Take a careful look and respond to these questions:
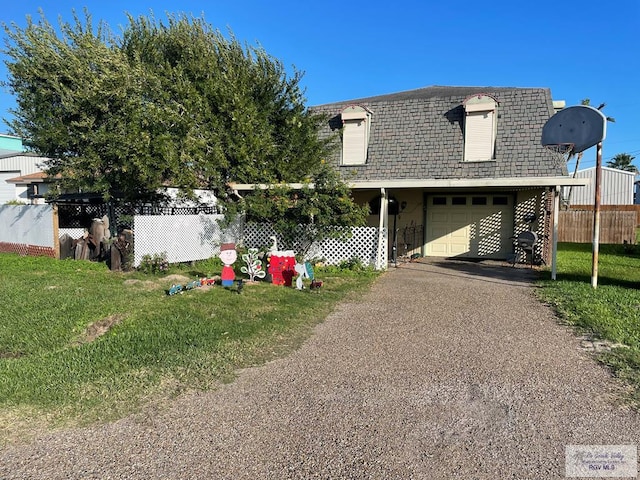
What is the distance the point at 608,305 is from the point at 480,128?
276 inches

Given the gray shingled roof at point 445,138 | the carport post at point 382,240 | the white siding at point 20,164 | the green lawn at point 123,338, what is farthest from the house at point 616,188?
the white siding at point 20,164

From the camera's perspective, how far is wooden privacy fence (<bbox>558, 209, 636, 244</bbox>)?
20.0m

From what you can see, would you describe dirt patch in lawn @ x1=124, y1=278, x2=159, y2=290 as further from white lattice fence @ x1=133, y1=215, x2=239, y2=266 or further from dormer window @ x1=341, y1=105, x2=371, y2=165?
dormer window @ x1=341, y1=105, x2=371, y2=165

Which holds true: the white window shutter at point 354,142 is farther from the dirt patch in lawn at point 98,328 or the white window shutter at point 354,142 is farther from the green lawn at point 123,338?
the dirt patch in lawn at point 98,328

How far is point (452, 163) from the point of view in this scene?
12859 mm

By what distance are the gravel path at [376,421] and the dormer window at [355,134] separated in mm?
9119

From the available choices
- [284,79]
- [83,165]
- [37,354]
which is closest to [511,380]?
[37,354]

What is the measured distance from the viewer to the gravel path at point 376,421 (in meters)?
2.89

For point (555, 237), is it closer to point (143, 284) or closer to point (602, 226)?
point (143, 284)

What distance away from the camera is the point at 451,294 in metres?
8.62

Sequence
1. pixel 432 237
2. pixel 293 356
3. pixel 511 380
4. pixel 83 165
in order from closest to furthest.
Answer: pixel 511 380, pixel 293 356, pixel 83 165, pixel 432 237

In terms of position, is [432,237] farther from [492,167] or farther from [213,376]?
[213,376]

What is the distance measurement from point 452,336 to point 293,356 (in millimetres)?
2206

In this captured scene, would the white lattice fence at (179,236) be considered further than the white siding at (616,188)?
No
